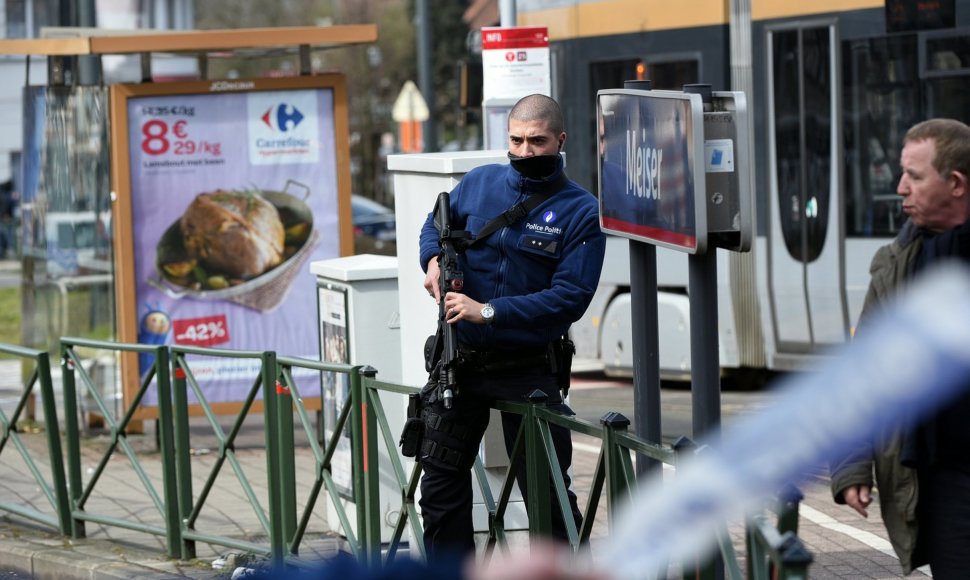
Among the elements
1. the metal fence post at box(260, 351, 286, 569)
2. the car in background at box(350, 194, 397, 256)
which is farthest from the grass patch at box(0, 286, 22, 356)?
the metal fence post at box(260, 351, 286, 569)

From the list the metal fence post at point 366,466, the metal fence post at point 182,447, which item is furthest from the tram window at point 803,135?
the metal fence post at point 366,466

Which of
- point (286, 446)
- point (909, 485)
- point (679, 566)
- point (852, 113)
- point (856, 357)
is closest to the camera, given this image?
point (856, 357)

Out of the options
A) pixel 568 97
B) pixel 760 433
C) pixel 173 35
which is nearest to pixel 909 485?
pixel 760 433

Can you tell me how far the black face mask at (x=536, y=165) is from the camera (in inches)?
207

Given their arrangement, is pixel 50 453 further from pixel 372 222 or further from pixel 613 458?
pixel 372 222

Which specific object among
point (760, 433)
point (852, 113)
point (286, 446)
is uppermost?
point (852, 113)

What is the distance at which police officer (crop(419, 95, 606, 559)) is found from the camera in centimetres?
518

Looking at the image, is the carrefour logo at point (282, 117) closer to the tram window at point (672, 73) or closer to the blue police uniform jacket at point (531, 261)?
the tram window at point (672, 73)

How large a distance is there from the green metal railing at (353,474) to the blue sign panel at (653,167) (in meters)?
0.58

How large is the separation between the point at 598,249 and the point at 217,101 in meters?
5.52

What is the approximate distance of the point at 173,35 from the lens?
986 centimetres

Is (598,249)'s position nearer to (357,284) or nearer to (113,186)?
(357,284)

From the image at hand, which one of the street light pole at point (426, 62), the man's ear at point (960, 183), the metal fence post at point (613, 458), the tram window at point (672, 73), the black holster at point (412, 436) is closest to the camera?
the man's ear at point (960, 183)

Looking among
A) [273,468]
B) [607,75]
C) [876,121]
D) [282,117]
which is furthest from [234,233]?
[876,121]
